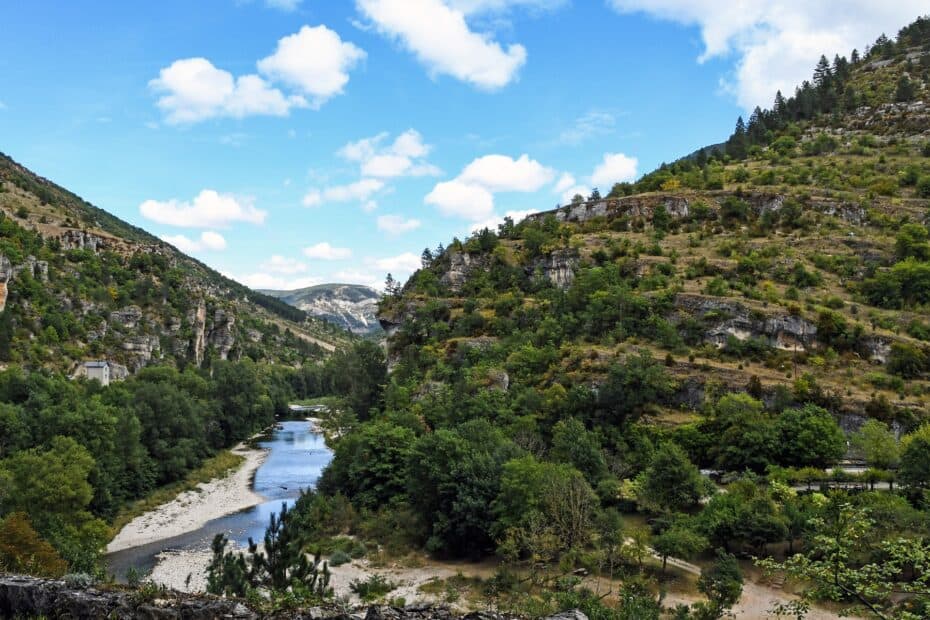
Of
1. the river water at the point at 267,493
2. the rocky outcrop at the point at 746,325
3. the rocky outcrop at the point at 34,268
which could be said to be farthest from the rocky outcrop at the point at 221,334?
the rocky outcrop at the point at 746,325

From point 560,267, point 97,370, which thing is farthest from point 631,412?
point 97,370

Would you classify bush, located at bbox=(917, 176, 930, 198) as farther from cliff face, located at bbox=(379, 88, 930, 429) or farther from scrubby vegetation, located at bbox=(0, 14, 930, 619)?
scrubby vegetation, located at bbox=(0, 14, 930, 619)

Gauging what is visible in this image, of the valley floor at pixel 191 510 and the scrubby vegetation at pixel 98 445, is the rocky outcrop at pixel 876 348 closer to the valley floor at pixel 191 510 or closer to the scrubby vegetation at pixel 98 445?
the valley floor at pixel 191 510

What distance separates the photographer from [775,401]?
140ft

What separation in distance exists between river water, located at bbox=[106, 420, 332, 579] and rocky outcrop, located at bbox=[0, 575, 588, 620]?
25.5 m

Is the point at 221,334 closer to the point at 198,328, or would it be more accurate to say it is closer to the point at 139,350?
the point at 198,328

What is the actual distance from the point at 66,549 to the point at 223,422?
51955 mm

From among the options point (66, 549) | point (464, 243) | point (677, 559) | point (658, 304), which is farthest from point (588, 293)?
point (66, 549)

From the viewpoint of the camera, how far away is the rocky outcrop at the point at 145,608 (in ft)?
34.3

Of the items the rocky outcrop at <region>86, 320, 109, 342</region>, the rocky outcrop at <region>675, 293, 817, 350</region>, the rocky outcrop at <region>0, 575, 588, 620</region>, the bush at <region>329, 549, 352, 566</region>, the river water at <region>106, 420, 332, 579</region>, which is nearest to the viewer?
the rocky outcrop at <region>0, 575, 588, 620</region>

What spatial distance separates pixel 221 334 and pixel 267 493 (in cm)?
7403

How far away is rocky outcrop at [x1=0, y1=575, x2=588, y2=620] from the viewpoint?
10469 mm

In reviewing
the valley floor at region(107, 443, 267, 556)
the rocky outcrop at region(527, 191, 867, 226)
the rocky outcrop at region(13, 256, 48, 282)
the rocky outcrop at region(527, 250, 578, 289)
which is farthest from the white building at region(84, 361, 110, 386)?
the rocky outcrop at region(527, 191, 867, 226)

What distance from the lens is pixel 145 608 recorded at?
1090cm
